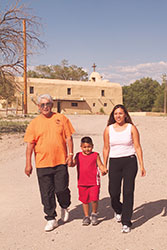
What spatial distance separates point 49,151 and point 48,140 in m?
0.15

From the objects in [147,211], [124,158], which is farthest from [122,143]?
[147,211]

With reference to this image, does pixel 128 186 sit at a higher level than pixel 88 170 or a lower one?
lower

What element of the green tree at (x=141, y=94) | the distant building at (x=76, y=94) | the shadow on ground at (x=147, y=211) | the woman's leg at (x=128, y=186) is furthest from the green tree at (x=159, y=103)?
the woman's leg at (x=128, y=186)

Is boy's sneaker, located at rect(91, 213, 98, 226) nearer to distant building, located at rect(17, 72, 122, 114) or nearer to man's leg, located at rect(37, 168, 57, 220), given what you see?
man's leg, located at rect(37, 168, 57, 220)

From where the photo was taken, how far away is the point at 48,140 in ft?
14.1

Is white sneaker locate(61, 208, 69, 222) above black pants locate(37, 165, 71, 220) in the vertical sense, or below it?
below

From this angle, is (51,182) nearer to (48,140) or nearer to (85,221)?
(48,140)

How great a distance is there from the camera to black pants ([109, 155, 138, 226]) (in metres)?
4.29

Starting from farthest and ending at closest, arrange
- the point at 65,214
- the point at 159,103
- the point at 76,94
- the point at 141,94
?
the point at 141,94 → the point at 159,103 → the point at 76,94 → the point at 65,214

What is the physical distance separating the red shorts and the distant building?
114ft

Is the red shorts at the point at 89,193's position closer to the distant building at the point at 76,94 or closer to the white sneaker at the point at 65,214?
the white sneaker at the point at 65,214

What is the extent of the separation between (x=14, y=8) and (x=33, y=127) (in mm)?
11574

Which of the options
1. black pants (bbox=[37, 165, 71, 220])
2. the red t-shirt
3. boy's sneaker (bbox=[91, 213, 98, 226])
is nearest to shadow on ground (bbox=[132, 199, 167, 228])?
boy's sneaker (bbox=[91, 213, 98, 226])

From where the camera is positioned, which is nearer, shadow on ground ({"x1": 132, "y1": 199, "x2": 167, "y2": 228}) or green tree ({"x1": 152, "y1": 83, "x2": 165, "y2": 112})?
shadow on ground ({"x1": 132, "y1": 199, "x2": 167, "y2": 228})
